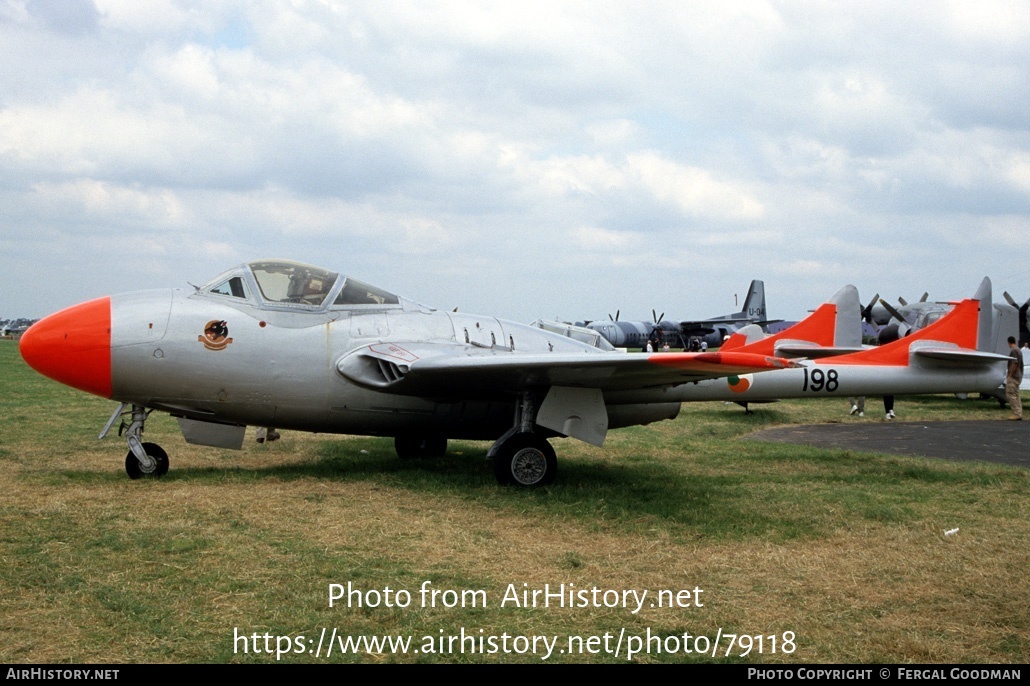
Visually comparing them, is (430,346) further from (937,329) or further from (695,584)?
(937,329)

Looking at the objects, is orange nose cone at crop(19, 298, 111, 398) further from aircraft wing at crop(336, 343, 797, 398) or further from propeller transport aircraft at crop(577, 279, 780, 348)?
propeller transport aircraft at crop(577, 279, 780, 348)

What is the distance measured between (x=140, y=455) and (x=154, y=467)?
197mm

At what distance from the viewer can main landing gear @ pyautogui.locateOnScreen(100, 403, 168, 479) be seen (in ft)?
29.3

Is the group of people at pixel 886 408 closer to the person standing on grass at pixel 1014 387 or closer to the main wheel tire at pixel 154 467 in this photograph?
the person standing on grass at pixel 1014 387

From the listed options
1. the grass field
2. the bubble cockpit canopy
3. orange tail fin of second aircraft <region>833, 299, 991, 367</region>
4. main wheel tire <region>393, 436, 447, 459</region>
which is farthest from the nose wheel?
orange tail fin of second aircraft <region>833, 299, 991, 367</region>

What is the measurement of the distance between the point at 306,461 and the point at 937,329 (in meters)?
9.35

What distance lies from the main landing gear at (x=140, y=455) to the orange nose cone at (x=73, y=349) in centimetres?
67

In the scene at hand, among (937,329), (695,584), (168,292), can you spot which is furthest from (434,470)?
(937,329)

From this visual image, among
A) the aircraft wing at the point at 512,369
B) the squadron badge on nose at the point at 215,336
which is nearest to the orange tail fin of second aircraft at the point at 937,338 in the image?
the aircraft wing at the point at 512,369

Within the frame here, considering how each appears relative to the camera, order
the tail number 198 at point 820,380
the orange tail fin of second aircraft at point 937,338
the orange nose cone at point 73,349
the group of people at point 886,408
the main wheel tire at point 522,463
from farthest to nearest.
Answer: the group of people at point 886,408 < the orange tail fin of second aircraft at point 937,338 < the tail number 198 at point 820,380 < the main wheel tire at point 522,463 < the orange nose cone at point 73,349

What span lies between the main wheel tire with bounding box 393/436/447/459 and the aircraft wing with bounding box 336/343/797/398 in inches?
70.8

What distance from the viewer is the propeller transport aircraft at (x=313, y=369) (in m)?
8.44

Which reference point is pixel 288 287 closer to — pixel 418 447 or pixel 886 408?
pixel 418 447
